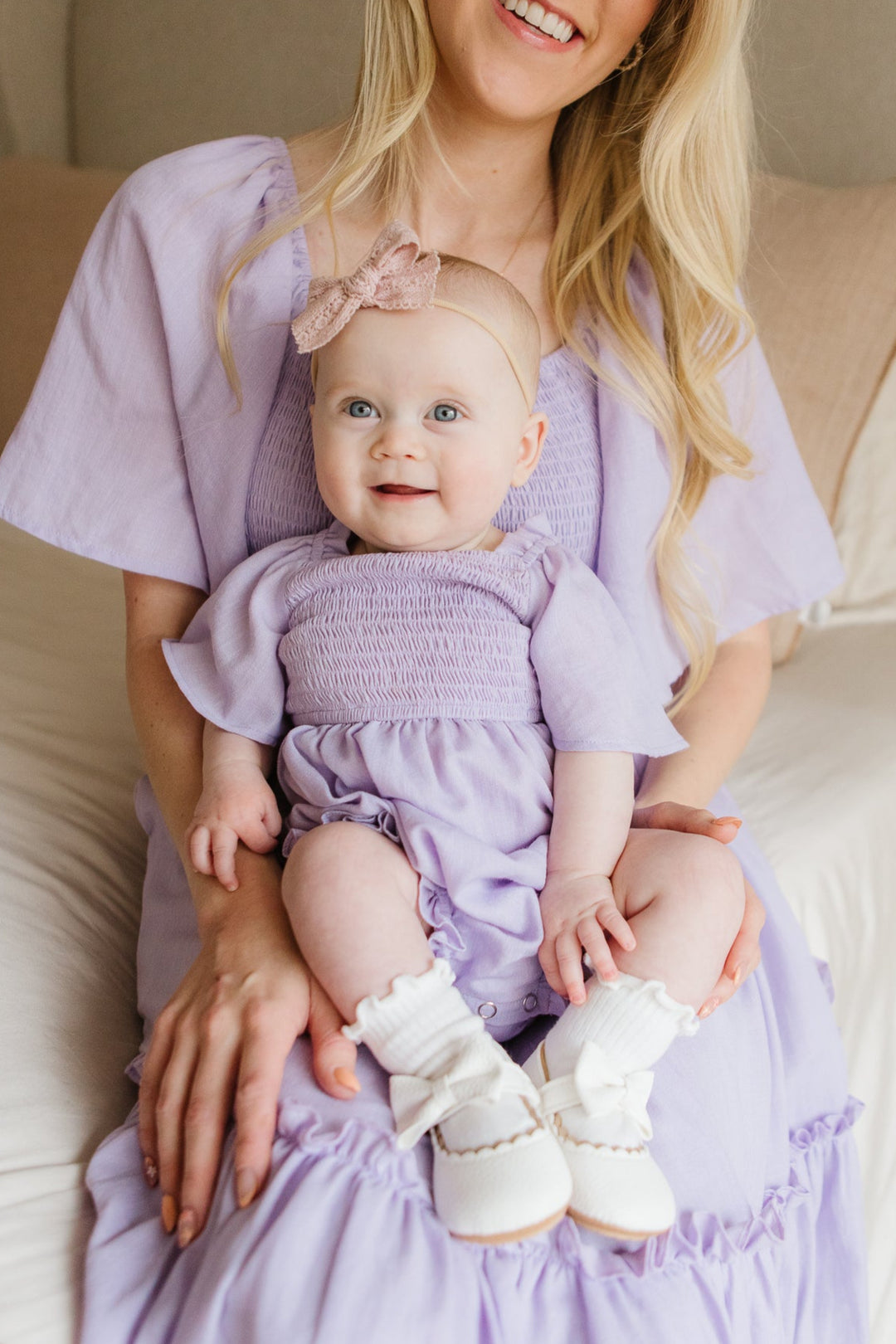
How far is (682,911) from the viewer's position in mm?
940

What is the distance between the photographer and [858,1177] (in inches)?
43.1

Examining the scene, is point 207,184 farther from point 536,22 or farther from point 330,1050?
point 330,1050

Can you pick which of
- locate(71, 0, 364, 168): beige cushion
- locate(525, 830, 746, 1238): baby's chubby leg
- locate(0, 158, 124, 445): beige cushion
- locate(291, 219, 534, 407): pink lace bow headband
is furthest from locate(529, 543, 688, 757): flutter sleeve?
locate(71, 0, 364, 168): beige cushion

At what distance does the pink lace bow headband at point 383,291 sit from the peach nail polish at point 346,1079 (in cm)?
56

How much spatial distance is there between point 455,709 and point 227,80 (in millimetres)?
1874

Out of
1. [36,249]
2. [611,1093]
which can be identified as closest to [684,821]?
[611,1093]

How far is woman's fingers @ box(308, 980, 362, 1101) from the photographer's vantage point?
0.86m

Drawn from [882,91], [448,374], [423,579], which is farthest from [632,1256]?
[882,91]

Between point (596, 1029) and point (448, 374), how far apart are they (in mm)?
522

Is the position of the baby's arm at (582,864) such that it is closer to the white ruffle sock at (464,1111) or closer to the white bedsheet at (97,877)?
the white ruffle sock at (464,1111)

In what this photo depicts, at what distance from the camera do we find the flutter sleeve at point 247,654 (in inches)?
42.0

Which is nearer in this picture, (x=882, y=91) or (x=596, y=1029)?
(x=596, y=1029)

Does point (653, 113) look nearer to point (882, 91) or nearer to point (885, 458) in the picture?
point (885, 458)

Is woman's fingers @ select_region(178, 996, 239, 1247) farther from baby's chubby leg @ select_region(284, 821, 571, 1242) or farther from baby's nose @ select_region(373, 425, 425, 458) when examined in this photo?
baby's nose @ select_region(373, 425, 425, 458)
